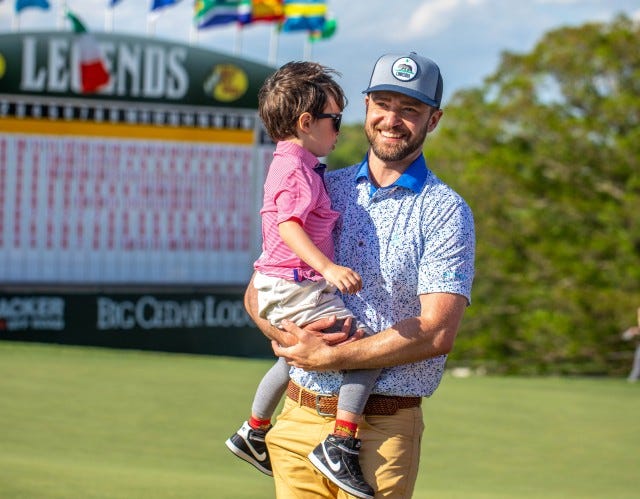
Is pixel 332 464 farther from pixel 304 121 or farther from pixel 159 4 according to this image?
pixel 159 4

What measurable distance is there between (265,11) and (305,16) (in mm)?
767

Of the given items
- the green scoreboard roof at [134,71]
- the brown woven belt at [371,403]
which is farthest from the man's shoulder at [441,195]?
the green scoreboard roof at [134,71]

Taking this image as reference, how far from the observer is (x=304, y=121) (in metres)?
3.09

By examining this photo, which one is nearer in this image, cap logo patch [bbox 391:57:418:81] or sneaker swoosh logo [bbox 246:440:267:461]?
cap logo patch [bbox 391:57:418:81]

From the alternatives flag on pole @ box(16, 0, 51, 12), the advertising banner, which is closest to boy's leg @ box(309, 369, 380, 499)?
the advertising banner

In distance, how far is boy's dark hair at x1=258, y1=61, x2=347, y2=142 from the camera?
10.1 feet

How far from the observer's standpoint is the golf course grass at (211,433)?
239 inches

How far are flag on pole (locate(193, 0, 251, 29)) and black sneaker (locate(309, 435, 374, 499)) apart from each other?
12.1 m

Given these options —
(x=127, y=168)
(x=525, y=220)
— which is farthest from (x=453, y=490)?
(x=525, y=220)

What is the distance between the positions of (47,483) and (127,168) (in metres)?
7.36

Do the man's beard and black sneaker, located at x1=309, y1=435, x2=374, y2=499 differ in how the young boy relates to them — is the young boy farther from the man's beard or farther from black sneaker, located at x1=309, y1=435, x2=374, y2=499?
the man's beard

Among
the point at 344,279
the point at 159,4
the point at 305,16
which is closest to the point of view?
the point at 344,279

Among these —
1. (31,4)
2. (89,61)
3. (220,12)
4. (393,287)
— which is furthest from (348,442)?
(220,12)

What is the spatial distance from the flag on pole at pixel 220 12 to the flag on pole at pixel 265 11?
7 cm
